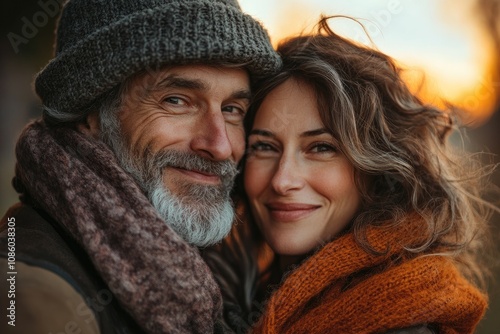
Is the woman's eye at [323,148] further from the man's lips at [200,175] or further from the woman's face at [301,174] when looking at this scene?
the man's lips at [200,175]

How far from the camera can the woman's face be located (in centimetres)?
235

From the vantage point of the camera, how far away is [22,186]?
83.7 inches

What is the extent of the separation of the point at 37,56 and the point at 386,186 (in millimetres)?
5837

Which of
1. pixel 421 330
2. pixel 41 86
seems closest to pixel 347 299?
pixel 421 330

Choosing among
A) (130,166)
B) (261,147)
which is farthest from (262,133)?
(130,166)

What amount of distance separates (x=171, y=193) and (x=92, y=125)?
45cm

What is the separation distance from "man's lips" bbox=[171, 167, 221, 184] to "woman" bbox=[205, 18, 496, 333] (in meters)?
0.28

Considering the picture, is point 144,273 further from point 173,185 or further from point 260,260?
point 260,260

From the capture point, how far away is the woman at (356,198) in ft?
6.83

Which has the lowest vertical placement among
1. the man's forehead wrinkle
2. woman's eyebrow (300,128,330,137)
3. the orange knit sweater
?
the orange knit sweater

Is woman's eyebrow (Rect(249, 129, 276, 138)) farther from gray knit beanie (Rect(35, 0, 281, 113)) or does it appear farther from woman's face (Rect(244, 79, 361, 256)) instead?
gray knit beanie (Rect(35, 0, 281, 113))

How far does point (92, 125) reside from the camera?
85.4 inches

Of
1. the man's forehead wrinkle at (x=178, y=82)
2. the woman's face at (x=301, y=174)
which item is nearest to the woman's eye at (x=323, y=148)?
the woman's face at (x=301, y=174)

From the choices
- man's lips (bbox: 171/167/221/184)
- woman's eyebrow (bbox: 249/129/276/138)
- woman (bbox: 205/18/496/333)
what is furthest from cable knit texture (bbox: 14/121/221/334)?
woman's eyebrow (bbox: 249/129/276/138)
